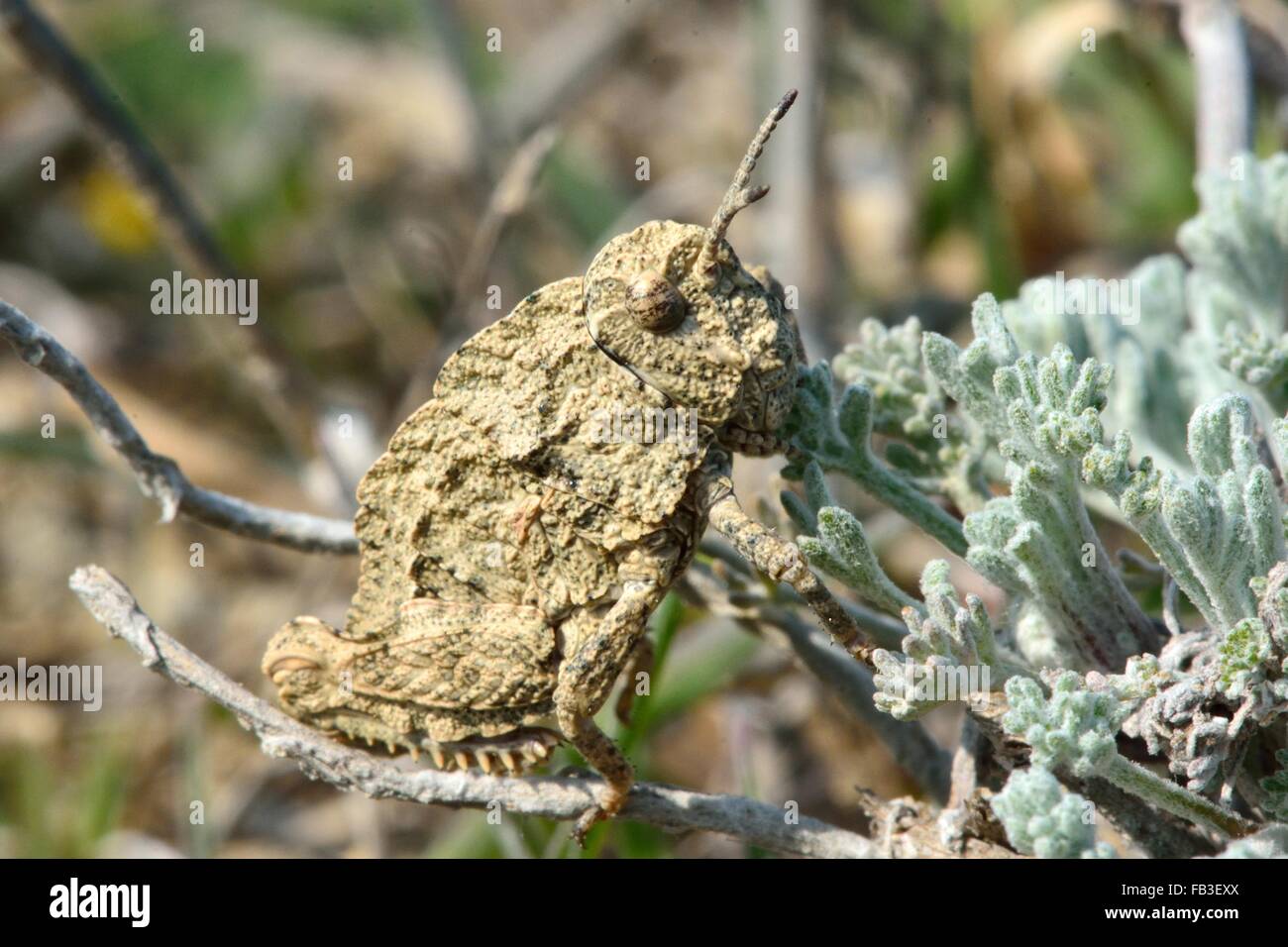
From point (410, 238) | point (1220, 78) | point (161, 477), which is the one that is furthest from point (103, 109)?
point (1220, 78)

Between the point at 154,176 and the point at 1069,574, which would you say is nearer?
the point at 1069,574

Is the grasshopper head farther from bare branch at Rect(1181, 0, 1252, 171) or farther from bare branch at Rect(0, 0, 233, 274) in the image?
bare branch at Rect(0, 0, 233, 274)

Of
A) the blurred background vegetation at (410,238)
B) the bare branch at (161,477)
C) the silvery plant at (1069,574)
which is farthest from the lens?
the blurred background vegetation at (410,238)

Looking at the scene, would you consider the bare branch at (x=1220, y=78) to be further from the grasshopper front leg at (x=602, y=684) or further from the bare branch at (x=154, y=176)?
the bare branch at (x=154, y=176)

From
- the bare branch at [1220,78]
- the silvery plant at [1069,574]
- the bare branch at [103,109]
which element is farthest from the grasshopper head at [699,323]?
the bare branch at [103,109]

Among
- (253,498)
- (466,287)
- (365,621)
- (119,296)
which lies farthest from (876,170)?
(365,621)

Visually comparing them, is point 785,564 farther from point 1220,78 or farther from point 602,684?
point 1220,78
